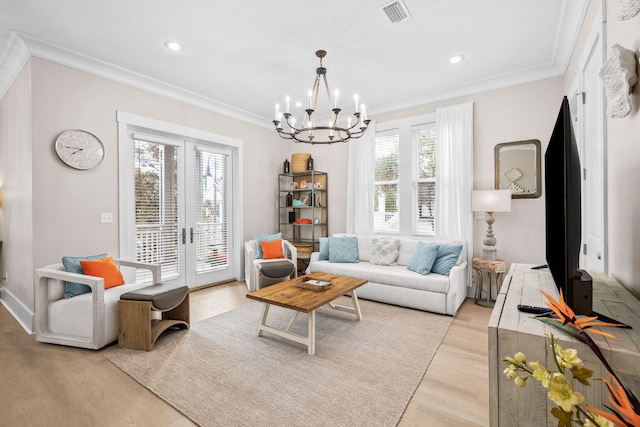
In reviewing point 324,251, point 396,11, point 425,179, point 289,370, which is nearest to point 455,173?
point 425,179

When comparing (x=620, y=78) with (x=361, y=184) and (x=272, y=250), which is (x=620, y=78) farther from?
(x=272, y=250)

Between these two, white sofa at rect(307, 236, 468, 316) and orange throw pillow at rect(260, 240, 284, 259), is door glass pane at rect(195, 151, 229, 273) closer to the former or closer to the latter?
orange throw pillow at rect(260, 240, 284, 259)

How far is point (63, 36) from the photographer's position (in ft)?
9.23

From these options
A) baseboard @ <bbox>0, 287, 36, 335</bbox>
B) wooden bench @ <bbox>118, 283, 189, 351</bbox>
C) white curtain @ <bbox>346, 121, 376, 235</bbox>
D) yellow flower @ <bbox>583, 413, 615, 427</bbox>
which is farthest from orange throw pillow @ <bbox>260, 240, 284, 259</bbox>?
yellow flower @ <bbox>583, 413, 615, 427</bbox>

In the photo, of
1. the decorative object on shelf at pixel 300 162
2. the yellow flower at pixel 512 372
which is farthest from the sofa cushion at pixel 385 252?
the yellow flower at pixel 512 372

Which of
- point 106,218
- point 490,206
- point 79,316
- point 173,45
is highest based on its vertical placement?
point 173,45

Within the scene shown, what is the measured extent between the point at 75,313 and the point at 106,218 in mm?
1211

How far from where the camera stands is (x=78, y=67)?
3.16 metres

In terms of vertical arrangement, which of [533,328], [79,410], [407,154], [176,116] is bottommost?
[79,410]

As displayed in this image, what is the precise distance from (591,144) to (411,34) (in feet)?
5.81

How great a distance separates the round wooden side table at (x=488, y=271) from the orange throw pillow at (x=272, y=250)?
8.90 feet

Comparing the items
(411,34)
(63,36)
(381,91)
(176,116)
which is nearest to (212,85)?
(176,116)

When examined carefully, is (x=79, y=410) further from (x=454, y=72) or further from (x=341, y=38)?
(x=454, y=72)

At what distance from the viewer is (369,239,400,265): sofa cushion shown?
4.16 m
